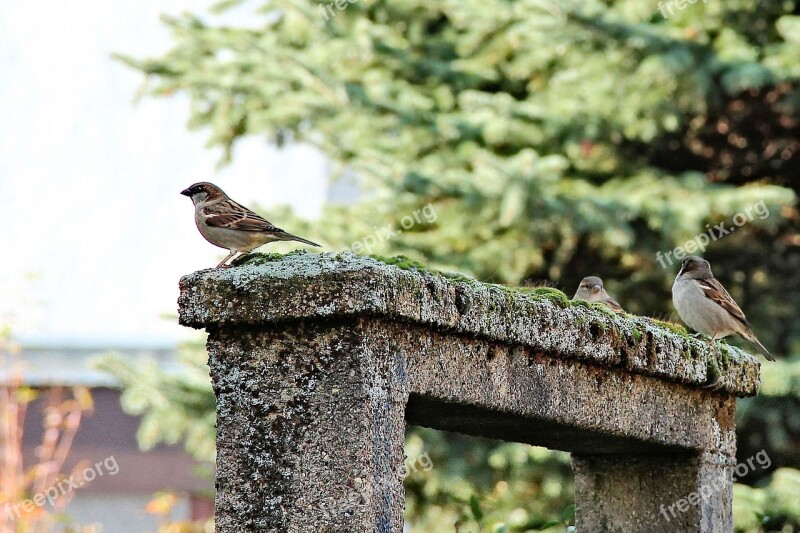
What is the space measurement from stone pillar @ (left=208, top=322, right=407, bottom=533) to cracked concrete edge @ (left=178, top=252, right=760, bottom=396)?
0.06 meters

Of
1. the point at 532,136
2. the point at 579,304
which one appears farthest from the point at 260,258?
the point at 532,136

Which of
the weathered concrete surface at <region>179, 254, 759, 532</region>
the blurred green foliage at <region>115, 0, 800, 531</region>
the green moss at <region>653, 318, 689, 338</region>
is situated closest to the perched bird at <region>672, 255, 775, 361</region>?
the green moss at <region>653, 318, 689, 338</region>

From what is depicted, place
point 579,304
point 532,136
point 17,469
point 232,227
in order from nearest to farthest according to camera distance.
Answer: point 579,304 < point 232,227 < point 17,469 < point 532,136

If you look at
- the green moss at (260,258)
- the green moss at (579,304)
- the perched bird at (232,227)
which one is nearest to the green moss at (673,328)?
the green moss at (579,304)

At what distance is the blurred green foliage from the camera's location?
26.0 ft

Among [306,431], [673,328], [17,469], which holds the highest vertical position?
[17,469]

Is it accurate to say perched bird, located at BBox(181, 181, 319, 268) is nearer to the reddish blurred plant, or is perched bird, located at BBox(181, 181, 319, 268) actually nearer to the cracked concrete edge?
the cracked concrete edge

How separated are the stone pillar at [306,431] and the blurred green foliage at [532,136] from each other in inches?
215

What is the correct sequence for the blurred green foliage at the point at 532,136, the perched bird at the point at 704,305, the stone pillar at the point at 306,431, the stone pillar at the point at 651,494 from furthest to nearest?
the blurred green foliage at the point at 532,136
the perched bird at the point at 704,305
the stone pillar at the point at 651,494
the stone pillar at the point at 306,431

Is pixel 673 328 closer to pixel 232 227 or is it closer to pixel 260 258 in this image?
pixel 232 227

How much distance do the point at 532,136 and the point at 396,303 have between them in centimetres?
636

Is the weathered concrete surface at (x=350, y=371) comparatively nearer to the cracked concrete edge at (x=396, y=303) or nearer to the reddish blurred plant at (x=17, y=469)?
the cracked concrete edge at (x=396, y=303)

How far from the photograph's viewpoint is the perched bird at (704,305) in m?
4.92

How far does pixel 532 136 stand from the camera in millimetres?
8492
